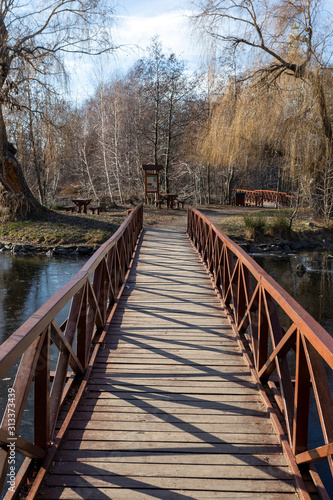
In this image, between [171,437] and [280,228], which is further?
[280,228]

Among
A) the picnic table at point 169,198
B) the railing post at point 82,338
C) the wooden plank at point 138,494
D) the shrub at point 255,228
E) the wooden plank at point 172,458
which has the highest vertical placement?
the picnic table at point 169,198

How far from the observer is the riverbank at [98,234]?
13984mm

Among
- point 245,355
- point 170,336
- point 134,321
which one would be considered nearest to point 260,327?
point 245,355

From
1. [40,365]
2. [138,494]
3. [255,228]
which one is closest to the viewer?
[138,494]

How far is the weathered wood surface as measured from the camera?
2274 mm

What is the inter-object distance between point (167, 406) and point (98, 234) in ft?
39.5

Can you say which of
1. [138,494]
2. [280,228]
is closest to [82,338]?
[138,494]

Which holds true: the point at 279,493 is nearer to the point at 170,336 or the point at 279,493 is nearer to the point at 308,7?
the point at 170,336

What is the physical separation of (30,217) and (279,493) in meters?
15.1

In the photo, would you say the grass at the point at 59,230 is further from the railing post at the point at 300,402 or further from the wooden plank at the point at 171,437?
the railing post at the point at 300,402

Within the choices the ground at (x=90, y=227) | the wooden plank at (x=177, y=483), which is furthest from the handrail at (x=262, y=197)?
the wooden plank at (x=177, y=483)

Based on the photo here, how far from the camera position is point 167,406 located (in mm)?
3066

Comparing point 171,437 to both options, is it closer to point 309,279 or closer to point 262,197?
point 309,279

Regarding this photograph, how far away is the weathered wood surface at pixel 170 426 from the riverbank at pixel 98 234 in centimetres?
968
